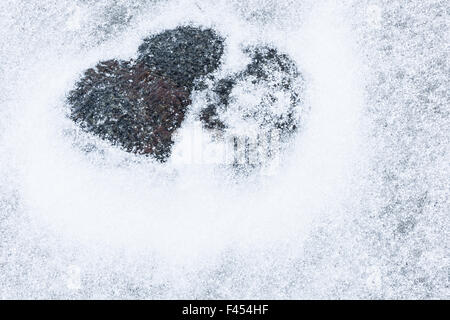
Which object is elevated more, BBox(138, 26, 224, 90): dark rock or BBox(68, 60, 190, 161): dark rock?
BBox(138, 26, 224, 90): dark rock

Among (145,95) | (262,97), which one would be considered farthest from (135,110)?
(262,97)

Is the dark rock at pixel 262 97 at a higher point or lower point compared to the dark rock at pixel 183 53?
lower

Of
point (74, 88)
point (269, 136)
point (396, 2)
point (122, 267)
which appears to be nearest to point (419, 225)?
point (269, 136)

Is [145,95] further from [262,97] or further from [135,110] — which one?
[262,97]

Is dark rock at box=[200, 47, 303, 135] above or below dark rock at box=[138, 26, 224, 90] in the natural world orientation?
below
